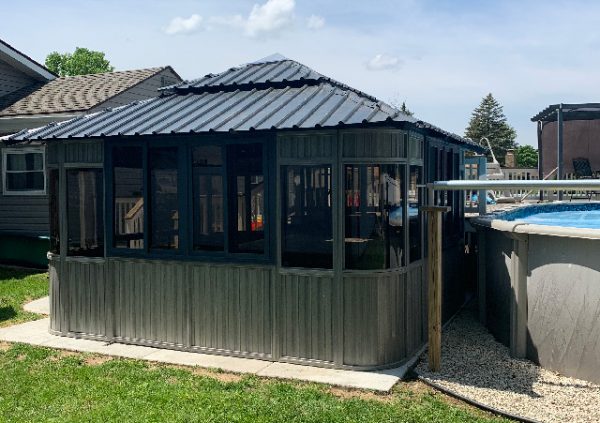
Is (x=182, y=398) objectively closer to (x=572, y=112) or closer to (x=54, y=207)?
(x=54, y=207)

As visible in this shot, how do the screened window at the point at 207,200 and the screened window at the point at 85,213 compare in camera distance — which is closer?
the screened window at the point at 207,200

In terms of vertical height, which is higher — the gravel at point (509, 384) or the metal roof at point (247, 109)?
the metal roof at point (247, 109)

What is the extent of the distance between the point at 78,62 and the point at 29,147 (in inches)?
1841

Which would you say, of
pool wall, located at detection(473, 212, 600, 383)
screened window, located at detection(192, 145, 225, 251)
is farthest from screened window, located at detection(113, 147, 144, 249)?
pool wall, located at detection(473, 212, 600, 383)

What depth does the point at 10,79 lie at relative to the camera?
18.1 metres

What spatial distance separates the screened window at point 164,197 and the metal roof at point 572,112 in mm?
13972

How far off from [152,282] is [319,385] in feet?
9.01

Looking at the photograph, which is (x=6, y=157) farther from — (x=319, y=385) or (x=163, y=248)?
(x=319, y=385)

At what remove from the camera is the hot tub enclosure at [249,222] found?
659 centimetres

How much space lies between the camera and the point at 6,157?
52.5 ft

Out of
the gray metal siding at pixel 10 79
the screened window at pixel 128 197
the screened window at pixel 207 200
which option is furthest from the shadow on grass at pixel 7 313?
the gray metal siding at pixel 10 79

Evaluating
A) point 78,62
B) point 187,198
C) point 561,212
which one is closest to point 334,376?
point 187,198

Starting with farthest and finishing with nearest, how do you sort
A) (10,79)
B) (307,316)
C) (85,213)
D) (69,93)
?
1. (10,79)
2. (69,93)
3. (85,213)
4. (307,316)

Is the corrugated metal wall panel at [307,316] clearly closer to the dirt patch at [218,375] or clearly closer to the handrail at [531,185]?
the dirt patch at [218,375]
